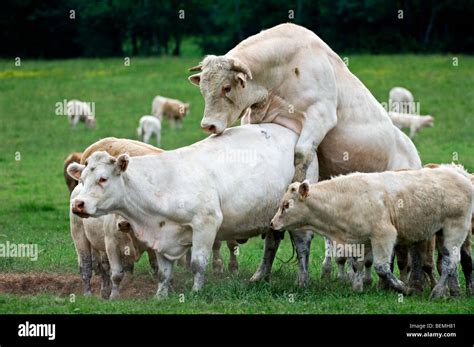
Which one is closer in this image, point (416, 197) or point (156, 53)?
point (416, 197)

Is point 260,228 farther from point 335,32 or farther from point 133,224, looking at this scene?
point 335,32

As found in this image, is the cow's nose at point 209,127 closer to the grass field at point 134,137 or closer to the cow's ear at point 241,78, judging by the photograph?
the cow's ear at point 241,78

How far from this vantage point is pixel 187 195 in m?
13.6

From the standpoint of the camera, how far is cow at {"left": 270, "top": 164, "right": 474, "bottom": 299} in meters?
13.7

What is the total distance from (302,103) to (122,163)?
9.96 ft

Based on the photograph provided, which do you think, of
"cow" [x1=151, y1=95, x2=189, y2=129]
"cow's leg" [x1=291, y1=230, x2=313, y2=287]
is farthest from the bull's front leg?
"cow" [x1=151, y1=95, x2=189, y2=129]

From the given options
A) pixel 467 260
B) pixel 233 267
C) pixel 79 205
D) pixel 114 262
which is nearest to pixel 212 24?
pixel 233 267

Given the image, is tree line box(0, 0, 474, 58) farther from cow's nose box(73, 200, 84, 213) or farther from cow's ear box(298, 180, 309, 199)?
cow's nose box(73, 200, 84, 213)

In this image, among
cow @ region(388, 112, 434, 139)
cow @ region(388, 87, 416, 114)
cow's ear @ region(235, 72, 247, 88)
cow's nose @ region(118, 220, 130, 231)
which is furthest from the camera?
cow @ region(388, 87, 416, 114)

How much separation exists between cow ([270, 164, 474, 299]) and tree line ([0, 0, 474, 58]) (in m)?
50.7

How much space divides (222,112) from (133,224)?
1.99m

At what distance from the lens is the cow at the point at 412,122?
3734 cm

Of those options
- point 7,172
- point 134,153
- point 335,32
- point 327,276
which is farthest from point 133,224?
point 335,32

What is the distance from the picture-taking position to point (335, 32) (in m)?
68.9
